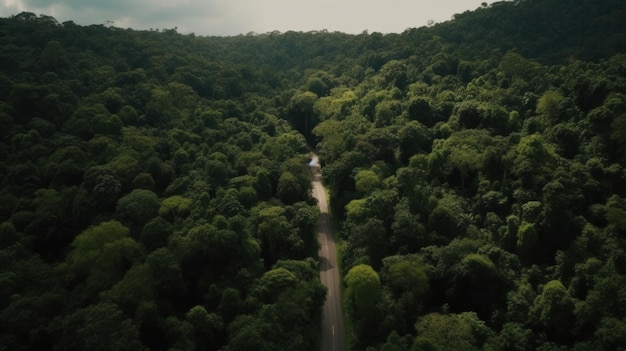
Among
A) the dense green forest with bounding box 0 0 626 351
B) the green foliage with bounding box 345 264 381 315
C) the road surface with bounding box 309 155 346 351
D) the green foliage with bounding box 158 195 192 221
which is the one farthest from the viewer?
the green foliage with bounding box 158 195 192 221

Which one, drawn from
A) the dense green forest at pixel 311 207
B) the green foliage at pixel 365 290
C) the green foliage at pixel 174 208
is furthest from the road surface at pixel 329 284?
the green foliage at pixel 174 208

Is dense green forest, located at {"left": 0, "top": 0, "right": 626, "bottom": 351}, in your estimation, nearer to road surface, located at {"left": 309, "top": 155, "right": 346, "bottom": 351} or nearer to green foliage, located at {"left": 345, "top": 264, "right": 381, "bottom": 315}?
green foliage, located at {"left": 345, "top": 264, "right": 381, "bottom": 315}

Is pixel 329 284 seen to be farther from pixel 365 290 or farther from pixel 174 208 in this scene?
pixel 174 208

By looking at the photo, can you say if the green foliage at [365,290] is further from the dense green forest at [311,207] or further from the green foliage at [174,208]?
the green foliage at [174,208]

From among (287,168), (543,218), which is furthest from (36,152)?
(543,218)

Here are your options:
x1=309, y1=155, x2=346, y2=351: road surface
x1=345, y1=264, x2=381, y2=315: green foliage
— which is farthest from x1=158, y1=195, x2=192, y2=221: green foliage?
x1=345, y1=264, x2=381, y2=315: green foliage

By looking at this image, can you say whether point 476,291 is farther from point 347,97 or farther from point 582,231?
point 347,97
